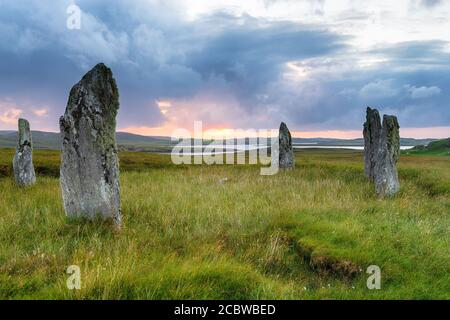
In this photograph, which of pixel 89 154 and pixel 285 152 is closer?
pixel 89 154

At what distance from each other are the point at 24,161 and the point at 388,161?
61.8 ft

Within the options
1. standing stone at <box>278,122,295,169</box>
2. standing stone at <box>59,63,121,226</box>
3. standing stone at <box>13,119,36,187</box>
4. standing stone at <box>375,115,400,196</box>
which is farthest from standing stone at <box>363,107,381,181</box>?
standing stone at <box>13,119,36,187</box>

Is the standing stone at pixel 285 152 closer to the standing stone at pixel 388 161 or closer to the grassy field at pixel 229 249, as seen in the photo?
the standing stone at pixel 388 161

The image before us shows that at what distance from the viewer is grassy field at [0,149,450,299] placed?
23.1 feet

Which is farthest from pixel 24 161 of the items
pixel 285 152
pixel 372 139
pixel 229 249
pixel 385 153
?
pixel 372 139

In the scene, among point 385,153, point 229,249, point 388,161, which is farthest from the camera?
point 385,153

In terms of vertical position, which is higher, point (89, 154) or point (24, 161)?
Result: point (89, 154)

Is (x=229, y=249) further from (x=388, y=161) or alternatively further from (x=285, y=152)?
(x=285, y=152)

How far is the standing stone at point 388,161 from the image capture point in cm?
1920

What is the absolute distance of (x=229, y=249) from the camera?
9547mm

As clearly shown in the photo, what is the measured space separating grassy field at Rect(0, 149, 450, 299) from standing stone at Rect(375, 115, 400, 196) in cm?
302

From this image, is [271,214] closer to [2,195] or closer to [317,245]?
[317,245]

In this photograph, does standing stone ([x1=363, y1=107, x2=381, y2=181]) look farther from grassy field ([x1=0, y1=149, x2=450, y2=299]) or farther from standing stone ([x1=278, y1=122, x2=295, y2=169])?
grassy field ([x1=0, y1=149, x2=450, y2=299])

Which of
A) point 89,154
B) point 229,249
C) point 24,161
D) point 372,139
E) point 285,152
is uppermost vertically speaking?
point 372,139
